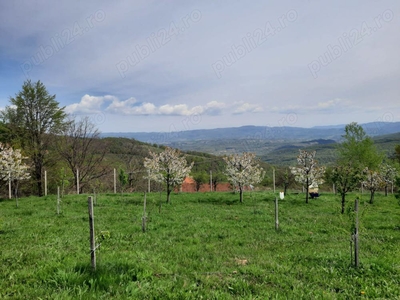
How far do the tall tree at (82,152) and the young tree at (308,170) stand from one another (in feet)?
81.1

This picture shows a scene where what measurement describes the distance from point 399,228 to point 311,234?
4980 mm

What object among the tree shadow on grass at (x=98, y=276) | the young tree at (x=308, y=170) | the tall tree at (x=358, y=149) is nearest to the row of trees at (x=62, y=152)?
the young tree at (x=308, y=170)

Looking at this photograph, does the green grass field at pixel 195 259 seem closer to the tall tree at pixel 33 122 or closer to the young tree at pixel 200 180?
the tall tree at pixel 33 122

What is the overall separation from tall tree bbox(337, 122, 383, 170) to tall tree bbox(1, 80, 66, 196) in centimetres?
4593

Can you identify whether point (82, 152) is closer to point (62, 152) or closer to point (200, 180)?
point (62, 152)

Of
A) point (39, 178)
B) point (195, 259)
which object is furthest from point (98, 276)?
point (39, 178)

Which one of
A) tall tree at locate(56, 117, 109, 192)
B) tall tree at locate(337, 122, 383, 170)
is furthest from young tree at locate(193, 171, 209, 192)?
tall tree at locate(337, 122, 383, 170)

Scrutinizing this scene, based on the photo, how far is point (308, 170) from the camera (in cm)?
2212

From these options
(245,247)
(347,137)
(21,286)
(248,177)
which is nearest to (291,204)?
(248,177)

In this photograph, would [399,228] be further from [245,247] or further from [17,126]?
[17,126]

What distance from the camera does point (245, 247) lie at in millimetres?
8820

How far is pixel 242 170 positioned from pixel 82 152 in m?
22.9

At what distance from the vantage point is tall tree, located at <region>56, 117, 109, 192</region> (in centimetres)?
3297

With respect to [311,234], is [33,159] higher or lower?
higher
